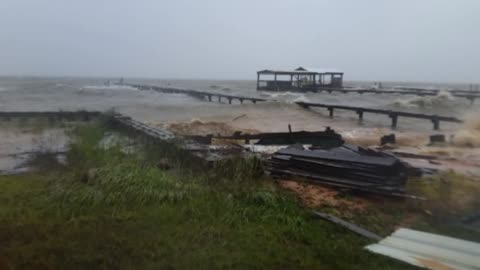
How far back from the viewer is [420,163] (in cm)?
916

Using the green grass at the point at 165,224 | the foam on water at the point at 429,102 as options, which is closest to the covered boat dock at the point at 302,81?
the foam on water at the point at 429,102

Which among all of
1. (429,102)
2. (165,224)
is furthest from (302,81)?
(165,224)

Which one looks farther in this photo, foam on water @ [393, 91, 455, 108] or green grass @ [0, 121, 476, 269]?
foam on water @ [393, 91, 455, 108]

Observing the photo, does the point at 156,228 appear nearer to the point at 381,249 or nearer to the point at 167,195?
the point at 167,195

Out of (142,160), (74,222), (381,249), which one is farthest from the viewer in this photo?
(142,160)

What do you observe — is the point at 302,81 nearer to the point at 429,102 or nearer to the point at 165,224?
the point at 429,102

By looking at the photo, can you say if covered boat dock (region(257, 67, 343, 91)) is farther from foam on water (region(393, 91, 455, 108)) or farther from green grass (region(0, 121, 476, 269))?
green grass (region(0, 121, 476, 269))

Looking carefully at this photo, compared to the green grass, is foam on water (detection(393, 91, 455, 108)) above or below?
above

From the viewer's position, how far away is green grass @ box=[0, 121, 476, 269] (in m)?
4.13

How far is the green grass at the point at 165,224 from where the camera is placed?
4133mm

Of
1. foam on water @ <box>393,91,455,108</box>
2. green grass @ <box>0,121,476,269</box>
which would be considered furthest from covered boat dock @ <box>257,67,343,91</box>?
green grass @ <box>0,121,476,269</box>

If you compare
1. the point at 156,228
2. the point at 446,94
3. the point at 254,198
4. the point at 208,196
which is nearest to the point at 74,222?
the point at 156,228

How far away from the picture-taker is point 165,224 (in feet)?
16.6

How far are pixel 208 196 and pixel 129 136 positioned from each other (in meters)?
7.61
